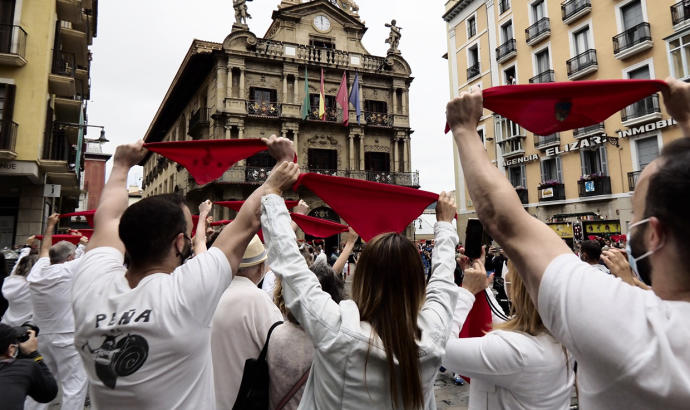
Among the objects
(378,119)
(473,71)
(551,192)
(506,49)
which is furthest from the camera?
(473,71)

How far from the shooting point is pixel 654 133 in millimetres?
16875

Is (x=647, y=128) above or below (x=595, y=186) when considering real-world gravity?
above

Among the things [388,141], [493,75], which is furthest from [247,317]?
[493,75]

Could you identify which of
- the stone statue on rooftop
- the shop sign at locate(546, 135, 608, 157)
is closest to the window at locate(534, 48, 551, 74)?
the shop sign at locate(546, 135, 608, 157)

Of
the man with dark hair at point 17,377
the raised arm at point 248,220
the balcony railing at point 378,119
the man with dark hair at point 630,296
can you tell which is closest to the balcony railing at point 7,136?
the man with dark hair at point 17,377

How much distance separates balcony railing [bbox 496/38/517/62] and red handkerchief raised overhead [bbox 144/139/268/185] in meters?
24.5

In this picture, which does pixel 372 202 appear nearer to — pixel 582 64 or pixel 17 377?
pixel 17 377

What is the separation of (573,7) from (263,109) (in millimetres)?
17702

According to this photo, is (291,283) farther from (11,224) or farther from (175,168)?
(175,168)

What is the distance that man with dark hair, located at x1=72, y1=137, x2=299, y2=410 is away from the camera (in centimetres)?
155

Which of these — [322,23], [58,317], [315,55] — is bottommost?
[58,317]

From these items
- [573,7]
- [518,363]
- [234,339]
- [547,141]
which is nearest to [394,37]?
[573,7]

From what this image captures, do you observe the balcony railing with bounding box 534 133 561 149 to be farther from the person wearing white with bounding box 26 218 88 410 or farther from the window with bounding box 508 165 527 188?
the person wearing white with bounding box 26 218 88 410

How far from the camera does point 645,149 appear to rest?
A: 17.4 m
